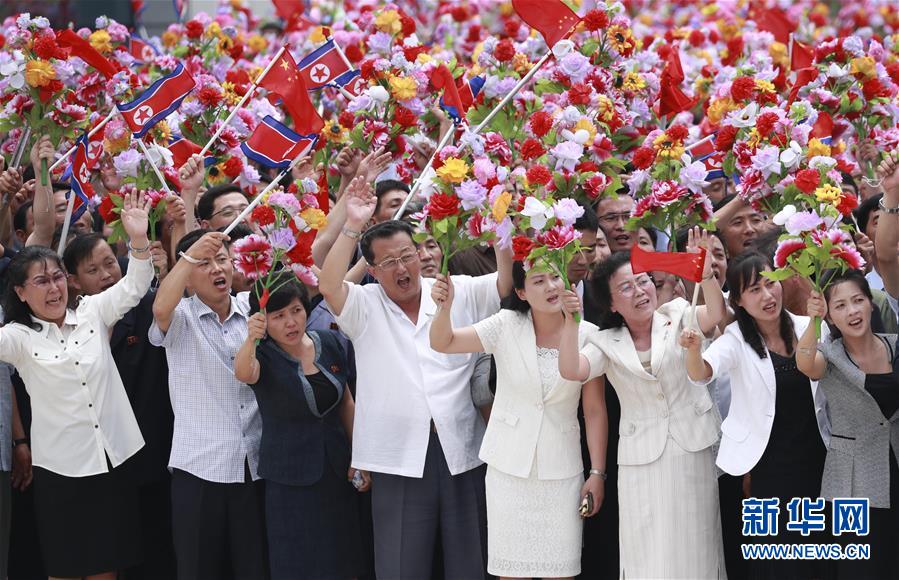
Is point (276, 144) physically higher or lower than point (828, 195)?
higher

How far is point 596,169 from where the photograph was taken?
5.62 meters

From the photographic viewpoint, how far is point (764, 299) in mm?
4762

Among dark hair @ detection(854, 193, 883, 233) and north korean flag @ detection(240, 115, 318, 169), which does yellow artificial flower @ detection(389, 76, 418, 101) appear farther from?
dark hair @ detection(854, 193, 883, 233)

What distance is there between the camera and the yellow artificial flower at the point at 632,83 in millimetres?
6496

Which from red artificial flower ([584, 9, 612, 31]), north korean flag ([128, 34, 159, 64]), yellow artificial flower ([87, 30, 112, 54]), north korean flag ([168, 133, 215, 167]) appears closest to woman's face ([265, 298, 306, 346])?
north korean flag ([168, 133, 215, 167])

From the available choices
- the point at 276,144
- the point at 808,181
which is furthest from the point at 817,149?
the point at 276,144

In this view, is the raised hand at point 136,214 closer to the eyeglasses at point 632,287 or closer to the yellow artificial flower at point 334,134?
the yellow artificial flower at point 334,134

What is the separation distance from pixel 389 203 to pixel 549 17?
1207 millimetres

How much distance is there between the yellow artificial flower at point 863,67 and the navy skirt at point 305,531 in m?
3.57

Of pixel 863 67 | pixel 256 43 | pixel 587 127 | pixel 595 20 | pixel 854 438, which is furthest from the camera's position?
pixel 256 43

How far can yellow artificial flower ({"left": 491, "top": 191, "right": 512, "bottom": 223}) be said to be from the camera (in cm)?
447

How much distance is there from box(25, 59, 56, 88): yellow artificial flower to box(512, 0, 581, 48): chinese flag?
2.26m

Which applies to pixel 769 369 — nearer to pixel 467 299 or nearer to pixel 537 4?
pixel 467 299

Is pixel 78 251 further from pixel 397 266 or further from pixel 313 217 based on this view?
pixel 397 266
